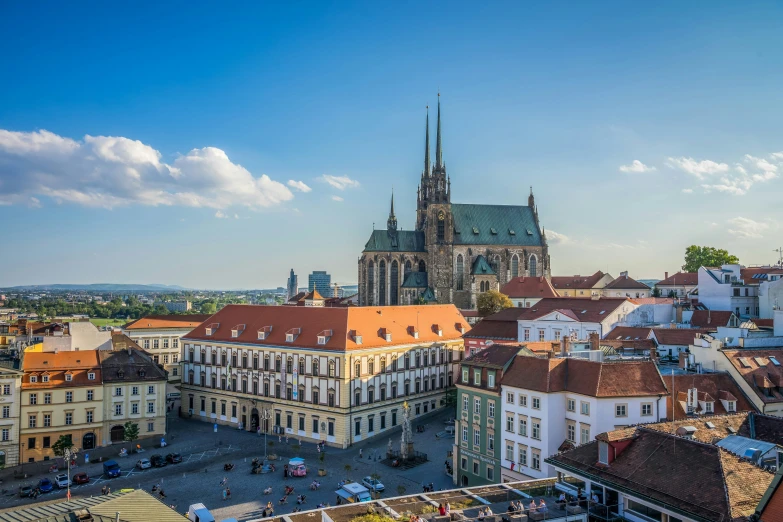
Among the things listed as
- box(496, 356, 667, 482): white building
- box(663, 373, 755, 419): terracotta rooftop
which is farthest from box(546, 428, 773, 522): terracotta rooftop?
box(663, 373, 755, 419): terracotta rooftop

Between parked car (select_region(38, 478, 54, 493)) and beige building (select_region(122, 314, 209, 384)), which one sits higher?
beige building (select_region(122, 314, 209, 384))

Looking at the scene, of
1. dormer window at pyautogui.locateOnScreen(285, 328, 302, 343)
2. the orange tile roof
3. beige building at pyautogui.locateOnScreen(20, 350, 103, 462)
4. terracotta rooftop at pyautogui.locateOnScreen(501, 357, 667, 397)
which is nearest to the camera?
terracotta rooftop at pyautogui.locateOnScreen(501, 357, 667, 397)

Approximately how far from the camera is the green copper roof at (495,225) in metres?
140

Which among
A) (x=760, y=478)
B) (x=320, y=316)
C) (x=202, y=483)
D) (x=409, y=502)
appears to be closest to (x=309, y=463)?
(x=202, y=483)

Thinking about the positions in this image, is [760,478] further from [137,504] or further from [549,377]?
[137,504]

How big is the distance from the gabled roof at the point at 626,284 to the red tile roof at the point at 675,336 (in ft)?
225

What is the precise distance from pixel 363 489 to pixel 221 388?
36.1m

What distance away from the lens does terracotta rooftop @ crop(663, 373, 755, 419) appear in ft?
146

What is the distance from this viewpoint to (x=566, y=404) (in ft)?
149

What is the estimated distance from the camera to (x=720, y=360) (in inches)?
1934

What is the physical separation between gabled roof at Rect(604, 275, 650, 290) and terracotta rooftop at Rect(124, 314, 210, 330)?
79070 millimetres

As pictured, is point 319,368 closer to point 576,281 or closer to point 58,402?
point 58,402

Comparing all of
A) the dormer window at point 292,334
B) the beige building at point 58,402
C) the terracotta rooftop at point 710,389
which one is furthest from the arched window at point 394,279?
the terracotta rooftop at point 710,389

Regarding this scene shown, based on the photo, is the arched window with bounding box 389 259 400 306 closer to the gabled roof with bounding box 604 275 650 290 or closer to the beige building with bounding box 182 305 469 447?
the gabled roof with bounding box 604 275 650 290
